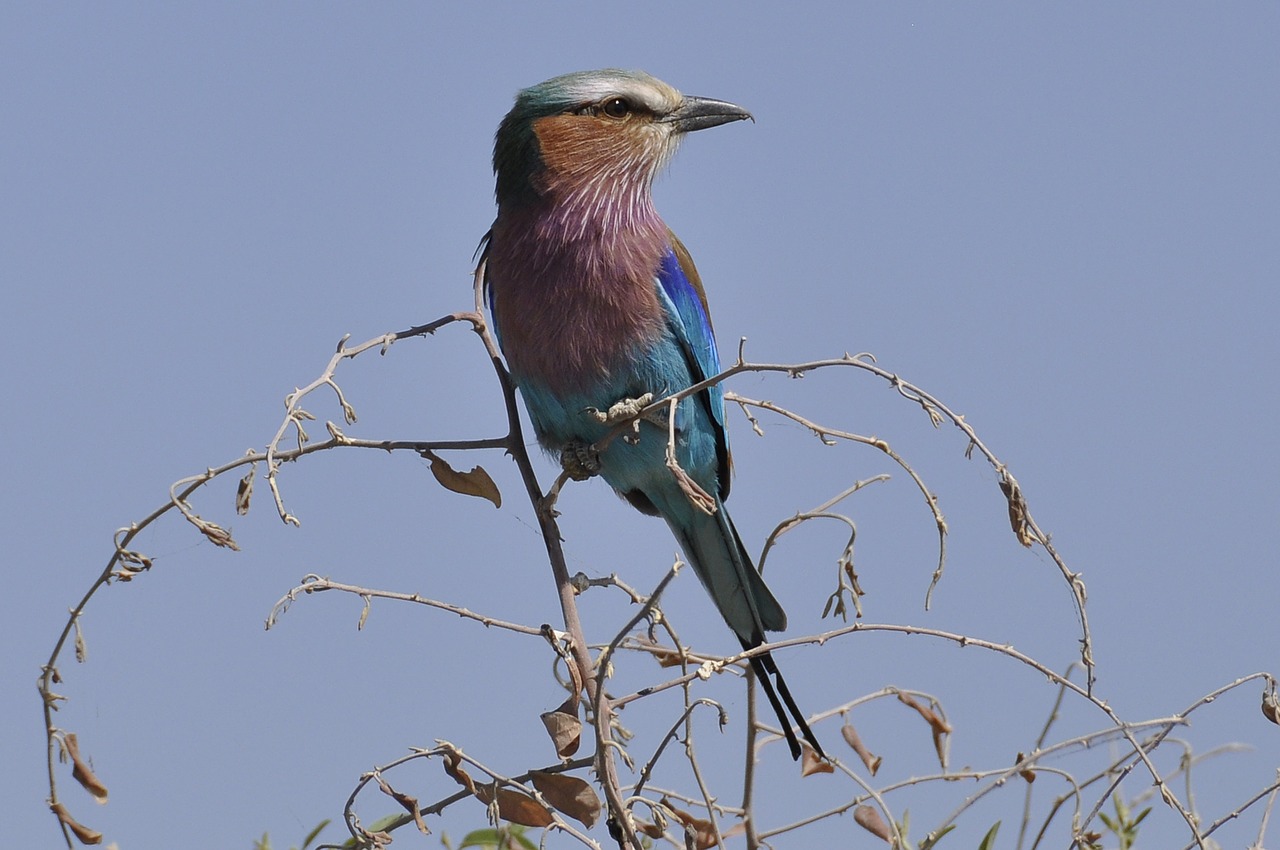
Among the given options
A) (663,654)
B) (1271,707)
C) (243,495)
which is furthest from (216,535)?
(1271,707)

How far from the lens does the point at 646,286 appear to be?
11.8ft

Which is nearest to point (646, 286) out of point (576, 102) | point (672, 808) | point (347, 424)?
point (576, 102)

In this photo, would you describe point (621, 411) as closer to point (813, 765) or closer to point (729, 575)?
point (729, 575)

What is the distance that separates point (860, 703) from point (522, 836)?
804mm

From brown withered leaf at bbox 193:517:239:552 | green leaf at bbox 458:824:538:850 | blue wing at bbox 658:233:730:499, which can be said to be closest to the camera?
brown withered leaf at bbox 193:517:239:552

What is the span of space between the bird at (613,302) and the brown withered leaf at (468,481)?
62 cm

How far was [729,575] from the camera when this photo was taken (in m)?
3.69

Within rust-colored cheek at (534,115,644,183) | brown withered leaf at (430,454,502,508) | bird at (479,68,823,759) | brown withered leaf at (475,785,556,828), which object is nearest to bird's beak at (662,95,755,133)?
bird at (479,68,823,759)

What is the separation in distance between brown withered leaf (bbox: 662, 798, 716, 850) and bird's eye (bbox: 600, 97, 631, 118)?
6.70 feet

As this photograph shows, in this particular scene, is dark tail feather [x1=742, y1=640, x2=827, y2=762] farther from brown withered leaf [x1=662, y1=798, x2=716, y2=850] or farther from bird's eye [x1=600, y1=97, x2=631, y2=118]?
bird's eye [x1=600, y1=97, x2=631, y2=118]

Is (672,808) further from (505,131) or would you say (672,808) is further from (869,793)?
(505,131)

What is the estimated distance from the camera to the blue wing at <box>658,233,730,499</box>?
11.9 ft

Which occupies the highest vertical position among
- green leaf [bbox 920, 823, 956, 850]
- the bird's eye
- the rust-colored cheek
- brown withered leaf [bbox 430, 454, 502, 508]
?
the bird's eye

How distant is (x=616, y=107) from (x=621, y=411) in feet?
3.23
